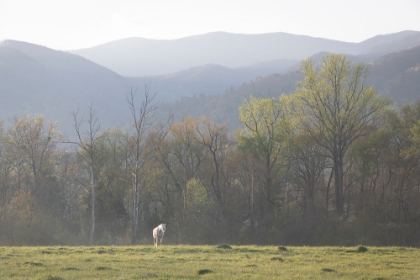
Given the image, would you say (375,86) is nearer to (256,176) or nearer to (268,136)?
(268,136)

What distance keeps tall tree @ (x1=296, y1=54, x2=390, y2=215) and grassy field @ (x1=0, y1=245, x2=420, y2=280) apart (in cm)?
2629

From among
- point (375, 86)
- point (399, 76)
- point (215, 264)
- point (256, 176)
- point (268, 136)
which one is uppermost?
point (399, 76)

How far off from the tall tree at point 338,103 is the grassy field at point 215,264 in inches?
1035

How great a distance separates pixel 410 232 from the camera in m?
43.7

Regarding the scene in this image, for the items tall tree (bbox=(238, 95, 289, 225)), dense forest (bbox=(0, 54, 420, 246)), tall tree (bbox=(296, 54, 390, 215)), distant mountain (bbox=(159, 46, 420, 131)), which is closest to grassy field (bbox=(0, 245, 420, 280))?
dense forest (bbox=(0, 54, 420, 246))

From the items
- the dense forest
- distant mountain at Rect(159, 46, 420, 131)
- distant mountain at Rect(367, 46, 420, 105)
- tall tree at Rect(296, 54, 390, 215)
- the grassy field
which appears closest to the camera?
the grassy field

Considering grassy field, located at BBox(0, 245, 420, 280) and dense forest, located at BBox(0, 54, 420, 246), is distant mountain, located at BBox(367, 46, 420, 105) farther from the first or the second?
grassy field, located at BBox(0, 245, 420, 280)

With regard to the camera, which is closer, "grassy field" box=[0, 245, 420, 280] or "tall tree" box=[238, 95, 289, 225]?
"grassy field" box=[0, 245, 420, 280]

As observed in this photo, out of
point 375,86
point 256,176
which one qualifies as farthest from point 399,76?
point 256,176

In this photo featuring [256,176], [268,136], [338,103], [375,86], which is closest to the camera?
[338,103]

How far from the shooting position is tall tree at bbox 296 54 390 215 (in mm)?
48969

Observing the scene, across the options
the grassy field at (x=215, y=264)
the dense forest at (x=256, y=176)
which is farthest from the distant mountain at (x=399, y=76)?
the grassy field at (x=215, y=264)

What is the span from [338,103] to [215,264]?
3566 centimetres

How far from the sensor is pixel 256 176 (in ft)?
176
